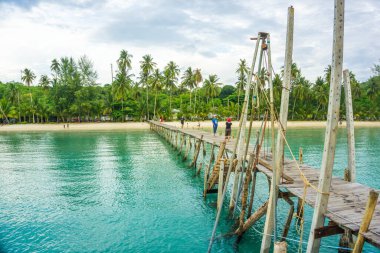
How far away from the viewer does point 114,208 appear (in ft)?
41.8

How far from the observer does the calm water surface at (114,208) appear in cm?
934

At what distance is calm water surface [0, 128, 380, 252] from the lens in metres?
9.34

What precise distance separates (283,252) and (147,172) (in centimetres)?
1573

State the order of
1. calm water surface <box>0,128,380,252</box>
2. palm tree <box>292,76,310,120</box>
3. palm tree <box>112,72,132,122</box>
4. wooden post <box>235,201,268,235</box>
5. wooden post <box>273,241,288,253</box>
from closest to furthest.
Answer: wooden post <box>273,241,288,253</box>, wooden post <box>235,201,268,235</box>, calm water surface <box>0,128,380,252</box>, palm tree <box>112,72,132,122</box>, palm tree <box>292,76,310,120</box>

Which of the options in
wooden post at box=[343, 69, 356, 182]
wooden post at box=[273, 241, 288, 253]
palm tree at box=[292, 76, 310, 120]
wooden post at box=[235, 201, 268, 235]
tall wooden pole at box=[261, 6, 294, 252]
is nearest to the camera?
wooden post at box=[273, 241, 288, 253]

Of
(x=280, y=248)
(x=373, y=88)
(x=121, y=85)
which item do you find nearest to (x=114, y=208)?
(x=280, y=248)

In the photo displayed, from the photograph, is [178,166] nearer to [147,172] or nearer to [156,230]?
[147,172]

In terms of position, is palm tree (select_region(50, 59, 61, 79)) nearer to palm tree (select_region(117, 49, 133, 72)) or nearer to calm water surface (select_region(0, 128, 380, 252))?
palm tree (select_region(117, 49, 133, 72))

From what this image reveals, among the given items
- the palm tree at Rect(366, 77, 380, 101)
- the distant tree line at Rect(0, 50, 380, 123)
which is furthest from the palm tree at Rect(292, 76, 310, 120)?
the palm tree at Rect(366, 77, 380, 101)

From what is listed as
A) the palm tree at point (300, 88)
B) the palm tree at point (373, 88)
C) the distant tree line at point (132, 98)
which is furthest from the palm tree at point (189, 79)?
the palm tree at point (373, 88)

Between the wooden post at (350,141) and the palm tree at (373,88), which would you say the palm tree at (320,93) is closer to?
the palm tree at (373,88)

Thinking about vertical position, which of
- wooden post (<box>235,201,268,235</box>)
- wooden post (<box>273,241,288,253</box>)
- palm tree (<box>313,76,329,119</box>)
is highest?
palm tree (<box>313,76,329,119</box>)

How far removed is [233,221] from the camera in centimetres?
1064

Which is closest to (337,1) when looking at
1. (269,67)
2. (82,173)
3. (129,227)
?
(269,67)
